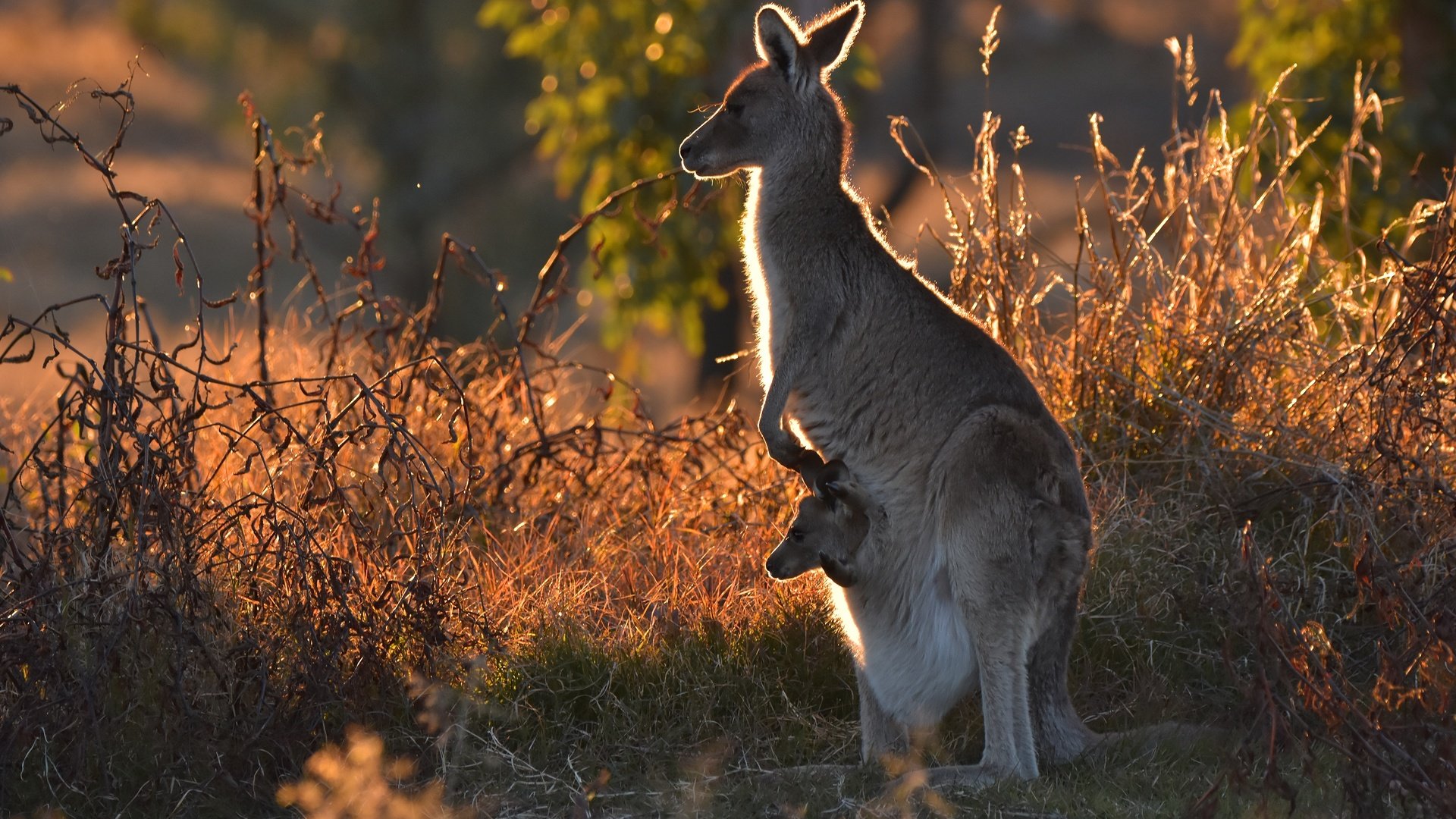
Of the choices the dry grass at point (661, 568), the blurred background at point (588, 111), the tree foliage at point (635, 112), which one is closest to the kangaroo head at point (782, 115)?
the blurred background at point (588, 111)

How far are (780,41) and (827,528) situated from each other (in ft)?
5.33

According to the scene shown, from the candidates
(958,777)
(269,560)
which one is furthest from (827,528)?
(269,560)

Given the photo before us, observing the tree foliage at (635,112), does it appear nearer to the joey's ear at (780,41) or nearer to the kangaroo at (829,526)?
the joey's ear at (780,41)

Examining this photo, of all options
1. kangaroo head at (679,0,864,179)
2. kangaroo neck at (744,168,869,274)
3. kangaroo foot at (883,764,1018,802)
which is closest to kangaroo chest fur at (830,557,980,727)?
kangaroo foot at (883,764,1018,802)

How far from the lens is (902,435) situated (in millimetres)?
4422

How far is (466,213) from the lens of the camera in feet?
63.4

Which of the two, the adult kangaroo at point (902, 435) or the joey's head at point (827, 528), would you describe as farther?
the joey's head at point (827, 528)

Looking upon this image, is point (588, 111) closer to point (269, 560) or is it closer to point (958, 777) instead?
point (269, 560)

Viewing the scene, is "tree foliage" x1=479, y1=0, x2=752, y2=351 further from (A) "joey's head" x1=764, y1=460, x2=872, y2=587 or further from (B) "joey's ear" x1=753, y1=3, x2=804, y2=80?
(A) "joey's head" x1=764, y1=460, x2=872, y2=587

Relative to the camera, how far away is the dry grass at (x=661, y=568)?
3.97 metres

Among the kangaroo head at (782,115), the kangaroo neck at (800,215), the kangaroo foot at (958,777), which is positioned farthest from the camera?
the kangaroo head at (782,115)

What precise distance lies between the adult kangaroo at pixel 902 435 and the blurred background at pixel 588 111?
2.36ft

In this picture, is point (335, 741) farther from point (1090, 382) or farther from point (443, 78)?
point (443, 78)

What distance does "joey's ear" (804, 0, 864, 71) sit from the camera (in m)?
4.78
